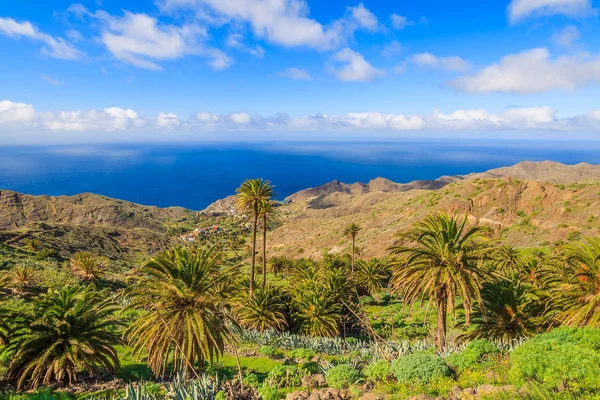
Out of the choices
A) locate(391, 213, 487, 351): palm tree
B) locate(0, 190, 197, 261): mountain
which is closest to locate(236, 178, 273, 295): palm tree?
locate(391, 213, 487, 351): palm tree

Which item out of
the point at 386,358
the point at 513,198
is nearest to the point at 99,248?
the point at 386,358

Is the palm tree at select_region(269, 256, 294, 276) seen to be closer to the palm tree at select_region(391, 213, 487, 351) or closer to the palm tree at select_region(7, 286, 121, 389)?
the palm tree at select_region(391, 213, 487, 351)

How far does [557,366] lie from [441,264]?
7309 millimetres

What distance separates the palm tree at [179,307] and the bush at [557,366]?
11.1 m

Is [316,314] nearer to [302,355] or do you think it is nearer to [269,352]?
[269,352]

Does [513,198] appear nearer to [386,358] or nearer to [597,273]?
[597,273]

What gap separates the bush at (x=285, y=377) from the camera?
1360 cm

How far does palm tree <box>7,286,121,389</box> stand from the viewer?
13.4 m

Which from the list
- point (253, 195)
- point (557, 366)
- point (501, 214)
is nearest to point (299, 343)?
point (253, 195)

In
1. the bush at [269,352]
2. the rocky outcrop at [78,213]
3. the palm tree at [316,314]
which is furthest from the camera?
the rocky outcrop at [78,213]

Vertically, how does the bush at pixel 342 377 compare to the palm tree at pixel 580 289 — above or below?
below

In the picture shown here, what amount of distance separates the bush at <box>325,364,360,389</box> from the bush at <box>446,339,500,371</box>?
14.1 ft

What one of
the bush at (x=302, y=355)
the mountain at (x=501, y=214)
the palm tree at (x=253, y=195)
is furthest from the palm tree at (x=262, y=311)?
the mountain at (x=501, y=214)

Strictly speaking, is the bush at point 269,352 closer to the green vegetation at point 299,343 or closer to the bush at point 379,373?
the green vegetation at point 299,343
